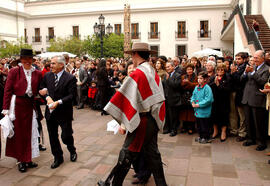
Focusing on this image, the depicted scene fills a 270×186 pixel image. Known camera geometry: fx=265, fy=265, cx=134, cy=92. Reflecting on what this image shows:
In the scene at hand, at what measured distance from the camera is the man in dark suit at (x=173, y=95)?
608 centimetres

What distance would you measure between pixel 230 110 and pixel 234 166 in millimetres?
1907

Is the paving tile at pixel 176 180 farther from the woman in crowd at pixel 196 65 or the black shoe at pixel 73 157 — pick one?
the woman in crowd at pixel 196 65

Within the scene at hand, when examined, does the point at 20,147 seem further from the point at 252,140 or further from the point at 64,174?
the point at 252,140

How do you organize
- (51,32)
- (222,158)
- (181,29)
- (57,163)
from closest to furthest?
(57,163) < (222,158) < (181,29) < (51,32)

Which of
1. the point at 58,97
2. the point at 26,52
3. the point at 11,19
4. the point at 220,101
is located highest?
the point at 11,19

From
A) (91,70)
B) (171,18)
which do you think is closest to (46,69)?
(91,70)

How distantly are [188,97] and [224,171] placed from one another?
234 centimetres

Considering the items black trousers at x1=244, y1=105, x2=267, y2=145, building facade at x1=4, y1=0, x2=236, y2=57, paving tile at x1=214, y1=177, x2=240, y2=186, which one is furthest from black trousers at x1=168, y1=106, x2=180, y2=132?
building facade at x1=4, y1=0, x2=236, y2=57

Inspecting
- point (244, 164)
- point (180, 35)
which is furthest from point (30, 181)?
point (180, 35)

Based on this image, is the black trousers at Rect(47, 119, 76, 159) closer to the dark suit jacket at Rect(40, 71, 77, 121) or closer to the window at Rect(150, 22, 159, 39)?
the dark suit jacket at Rect(40, 71, 77, 121)

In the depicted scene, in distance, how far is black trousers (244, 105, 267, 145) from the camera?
5.05 metres

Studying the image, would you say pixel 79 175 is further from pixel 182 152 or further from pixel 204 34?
pixel 204 34

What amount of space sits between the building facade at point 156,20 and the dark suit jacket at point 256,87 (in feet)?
89.8

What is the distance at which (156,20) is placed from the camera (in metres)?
33.7
